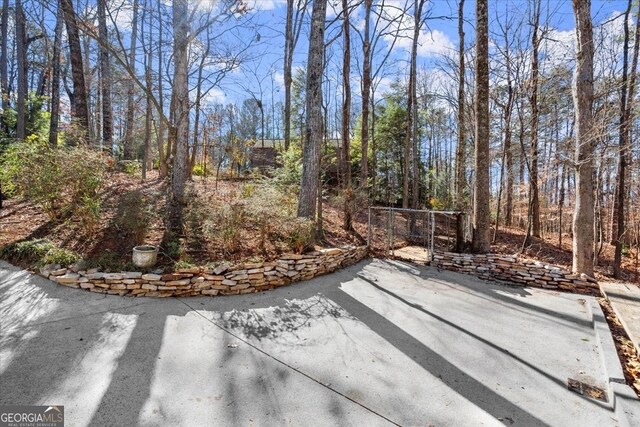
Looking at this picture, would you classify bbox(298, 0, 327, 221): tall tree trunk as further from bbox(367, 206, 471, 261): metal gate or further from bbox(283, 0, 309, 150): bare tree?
bbox(283, 0, 309, 150): bare tree

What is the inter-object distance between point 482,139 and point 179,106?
596 centimetres

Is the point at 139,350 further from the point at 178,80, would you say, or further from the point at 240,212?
the point at 178,80

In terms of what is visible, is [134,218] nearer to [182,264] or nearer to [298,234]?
[182,264]

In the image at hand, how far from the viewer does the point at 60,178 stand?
471 cm

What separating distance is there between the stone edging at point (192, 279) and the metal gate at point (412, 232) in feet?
8.47

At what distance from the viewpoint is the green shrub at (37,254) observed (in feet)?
13.3

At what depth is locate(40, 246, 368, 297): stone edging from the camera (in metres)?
3.81

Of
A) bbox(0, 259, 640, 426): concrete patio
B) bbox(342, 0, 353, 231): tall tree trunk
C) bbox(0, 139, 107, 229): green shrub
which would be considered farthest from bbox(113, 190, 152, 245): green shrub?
bbox(342, 0, 353, 231): tall tree trunk

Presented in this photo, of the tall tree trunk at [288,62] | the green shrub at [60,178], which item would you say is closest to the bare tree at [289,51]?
the tall tree trunk at [288,62]

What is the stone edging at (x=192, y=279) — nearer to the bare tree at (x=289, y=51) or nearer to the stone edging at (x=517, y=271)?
the stone edging at (x=517, y=271)

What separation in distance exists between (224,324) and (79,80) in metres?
8.40

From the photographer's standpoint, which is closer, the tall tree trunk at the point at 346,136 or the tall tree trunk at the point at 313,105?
the tall tree trunk at the point at 313,105

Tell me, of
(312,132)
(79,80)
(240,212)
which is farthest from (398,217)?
(79,80)

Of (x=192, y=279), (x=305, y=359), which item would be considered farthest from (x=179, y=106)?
(x=305, y=359)
